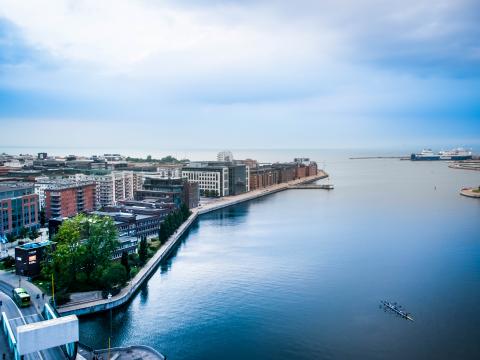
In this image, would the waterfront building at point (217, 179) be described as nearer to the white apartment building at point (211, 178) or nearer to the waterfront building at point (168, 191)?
the white apartment building at point (211, 178)

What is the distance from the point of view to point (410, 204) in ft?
153

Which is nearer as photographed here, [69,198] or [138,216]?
[138,216]

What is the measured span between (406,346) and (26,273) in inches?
627

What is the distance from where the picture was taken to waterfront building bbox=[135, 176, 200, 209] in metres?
36.9

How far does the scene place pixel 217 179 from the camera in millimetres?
53688

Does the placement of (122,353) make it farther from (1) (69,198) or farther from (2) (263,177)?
(2) (263,177)

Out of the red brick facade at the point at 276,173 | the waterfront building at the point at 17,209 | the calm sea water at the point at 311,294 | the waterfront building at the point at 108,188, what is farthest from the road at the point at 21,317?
the red brick facade at the point at 276,173

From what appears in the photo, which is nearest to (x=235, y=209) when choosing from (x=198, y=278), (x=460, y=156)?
(x=198, y=278)

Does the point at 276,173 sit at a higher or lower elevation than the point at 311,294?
higher

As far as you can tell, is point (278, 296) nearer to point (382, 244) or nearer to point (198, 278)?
point (198, 278)

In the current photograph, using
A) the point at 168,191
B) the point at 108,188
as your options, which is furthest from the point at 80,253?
the point at 108,188

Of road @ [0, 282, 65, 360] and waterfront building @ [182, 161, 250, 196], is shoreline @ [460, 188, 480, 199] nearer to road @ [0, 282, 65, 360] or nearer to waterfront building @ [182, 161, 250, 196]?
waterfront building @ [182, 161, 250, 196]

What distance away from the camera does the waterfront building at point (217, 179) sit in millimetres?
53656

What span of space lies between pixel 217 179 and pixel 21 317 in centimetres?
3934
